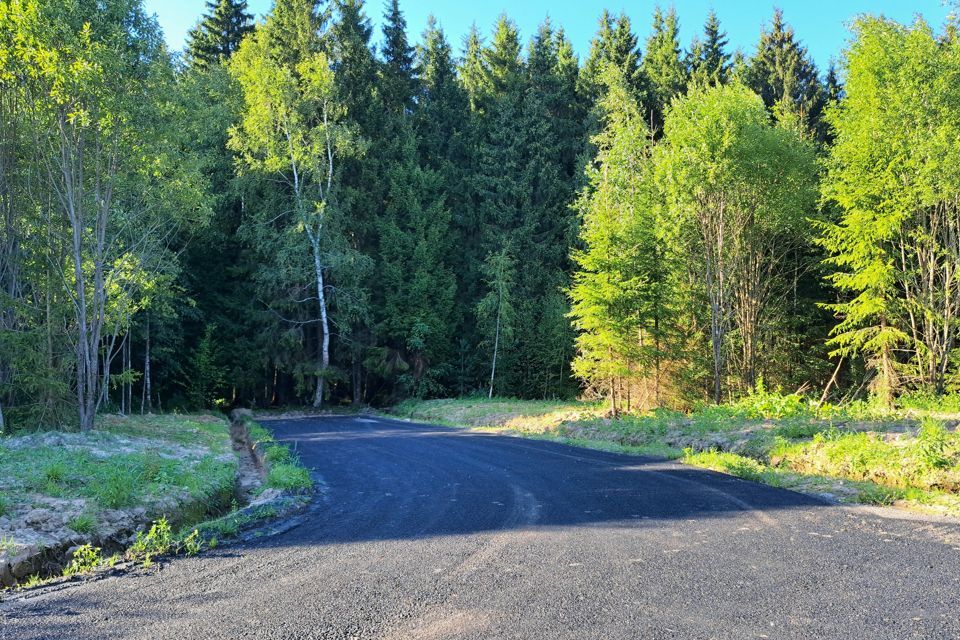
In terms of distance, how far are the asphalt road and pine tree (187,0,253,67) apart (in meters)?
39.1

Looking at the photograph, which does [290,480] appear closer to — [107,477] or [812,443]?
[107,477]

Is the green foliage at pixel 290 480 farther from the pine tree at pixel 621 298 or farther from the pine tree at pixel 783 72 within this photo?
the pine tree at pixel 783 72

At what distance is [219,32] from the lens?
3762 centimetres

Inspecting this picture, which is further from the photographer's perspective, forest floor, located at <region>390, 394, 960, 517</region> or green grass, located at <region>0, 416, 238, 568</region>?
forest floor, located at <region>390, 394, 960, 517</region>

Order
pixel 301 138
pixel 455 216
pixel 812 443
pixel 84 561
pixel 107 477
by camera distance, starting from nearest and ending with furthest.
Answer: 1. pixel 84 561
2. pixel 107 477
3. pixel 812 443
4. pixel 301 138
5. pixel 455 216

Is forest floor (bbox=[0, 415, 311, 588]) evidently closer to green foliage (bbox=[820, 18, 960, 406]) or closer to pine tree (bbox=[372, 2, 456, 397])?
green foliage (bbox=[820, 18, 960, 406])

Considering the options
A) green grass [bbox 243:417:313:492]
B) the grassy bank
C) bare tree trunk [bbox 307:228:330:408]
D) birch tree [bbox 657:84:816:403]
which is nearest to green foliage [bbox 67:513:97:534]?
the grassy bank

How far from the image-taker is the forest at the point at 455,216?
13.4 metres

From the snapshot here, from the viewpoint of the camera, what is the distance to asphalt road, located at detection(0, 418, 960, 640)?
3.33m

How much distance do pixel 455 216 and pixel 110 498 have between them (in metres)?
28.9

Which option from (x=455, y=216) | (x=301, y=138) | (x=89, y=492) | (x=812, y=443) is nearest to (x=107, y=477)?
(x=89, y=492)

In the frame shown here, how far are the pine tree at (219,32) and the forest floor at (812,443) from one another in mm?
33712

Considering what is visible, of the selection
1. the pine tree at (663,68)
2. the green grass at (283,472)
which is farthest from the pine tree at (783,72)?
the green grass at (283,472)

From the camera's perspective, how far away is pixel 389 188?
106ft
